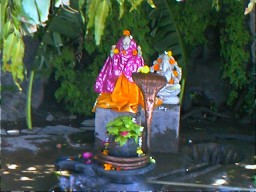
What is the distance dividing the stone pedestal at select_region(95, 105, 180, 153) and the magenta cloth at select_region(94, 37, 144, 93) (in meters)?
0.32

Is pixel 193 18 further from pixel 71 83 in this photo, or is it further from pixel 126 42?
pixel 126 42

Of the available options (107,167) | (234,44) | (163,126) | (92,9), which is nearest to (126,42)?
(163,126)

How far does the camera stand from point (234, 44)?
7961 millimetres

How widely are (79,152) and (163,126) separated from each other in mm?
1110

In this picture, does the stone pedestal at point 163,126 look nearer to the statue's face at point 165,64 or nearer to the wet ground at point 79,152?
the wet ground at point 79,152

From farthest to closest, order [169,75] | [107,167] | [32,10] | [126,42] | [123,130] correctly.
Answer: [169,75] < [126,42] < [107,167] < [123,130] < [32,10]

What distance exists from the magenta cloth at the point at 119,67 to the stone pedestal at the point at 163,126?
0.32 meters

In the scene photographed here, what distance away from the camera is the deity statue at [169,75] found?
19.4 feet

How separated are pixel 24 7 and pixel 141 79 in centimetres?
288

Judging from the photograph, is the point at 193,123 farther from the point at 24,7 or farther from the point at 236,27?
the point at 24,7

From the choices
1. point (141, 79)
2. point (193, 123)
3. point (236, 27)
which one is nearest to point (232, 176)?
point (141, 79)

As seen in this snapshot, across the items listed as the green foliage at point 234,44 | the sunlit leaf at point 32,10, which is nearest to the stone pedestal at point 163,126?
the green foliage at point 234,44

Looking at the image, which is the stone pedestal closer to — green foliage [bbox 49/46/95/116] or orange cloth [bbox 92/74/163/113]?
orange cloth [bbox 92/74/163/113]

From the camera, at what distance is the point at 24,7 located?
1617mm
